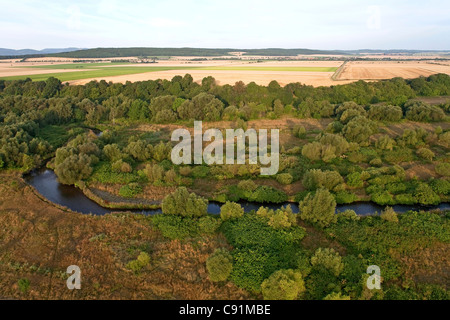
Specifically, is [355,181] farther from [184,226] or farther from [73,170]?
[73,170]

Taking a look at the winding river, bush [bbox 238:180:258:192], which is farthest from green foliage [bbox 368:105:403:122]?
bush [bbox 238:180:258:192]

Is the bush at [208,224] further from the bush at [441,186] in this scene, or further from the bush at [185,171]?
the bush at [441,186]

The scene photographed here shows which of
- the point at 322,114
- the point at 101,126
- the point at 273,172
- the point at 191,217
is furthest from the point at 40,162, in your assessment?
the point at 322,114

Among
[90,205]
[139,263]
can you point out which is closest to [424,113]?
[139,263]

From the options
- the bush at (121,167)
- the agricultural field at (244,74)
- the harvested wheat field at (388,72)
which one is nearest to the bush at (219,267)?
the bush at (121,167)
